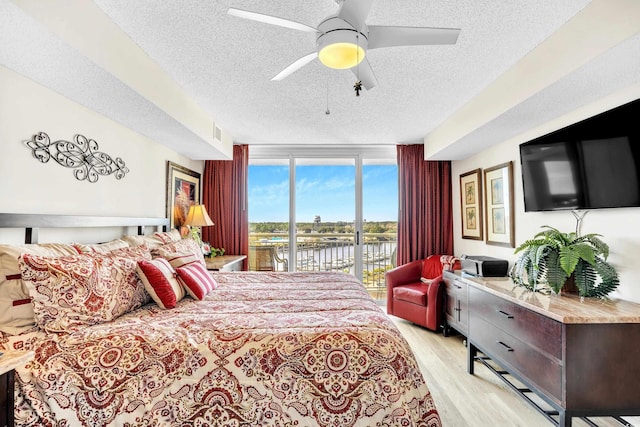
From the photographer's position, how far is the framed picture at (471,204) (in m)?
4.11

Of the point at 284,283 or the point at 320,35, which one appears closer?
the point at 320,35

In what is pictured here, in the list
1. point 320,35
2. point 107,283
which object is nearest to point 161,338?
point 107,283

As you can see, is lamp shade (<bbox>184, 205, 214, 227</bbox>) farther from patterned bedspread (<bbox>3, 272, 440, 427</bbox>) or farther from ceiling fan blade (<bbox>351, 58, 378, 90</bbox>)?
ceiling fan blade (<bbox>351, 58, 378, 90</bbox>)

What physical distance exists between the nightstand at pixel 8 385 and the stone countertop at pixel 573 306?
2.57 metres

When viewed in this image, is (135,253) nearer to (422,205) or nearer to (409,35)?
(409,35)

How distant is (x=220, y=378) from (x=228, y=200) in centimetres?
367

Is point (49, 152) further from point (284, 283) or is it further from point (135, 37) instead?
point (284, 283)

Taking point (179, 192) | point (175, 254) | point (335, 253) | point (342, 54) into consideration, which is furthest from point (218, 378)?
point (335, 253)

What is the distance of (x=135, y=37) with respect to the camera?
2119 millimetres

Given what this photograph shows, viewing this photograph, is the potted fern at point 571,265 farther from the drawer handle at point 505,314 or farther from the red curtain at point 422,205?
the red curtain at point 422,205

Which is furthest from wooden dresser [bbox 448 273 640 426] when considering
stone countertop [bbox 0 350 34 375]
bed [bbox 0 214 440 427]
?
stone countertop [bbox 0 350 34 375]

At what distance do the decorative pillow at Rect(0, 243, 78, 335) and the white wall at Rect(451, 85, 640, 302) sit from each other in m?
3.59

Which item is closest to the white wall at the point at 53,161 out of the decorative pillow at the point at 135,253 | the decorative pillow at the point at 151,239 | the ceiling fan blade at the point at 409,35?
the decorative pillow at the point at 151,239

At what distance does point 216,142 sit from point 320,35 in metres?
2.55
